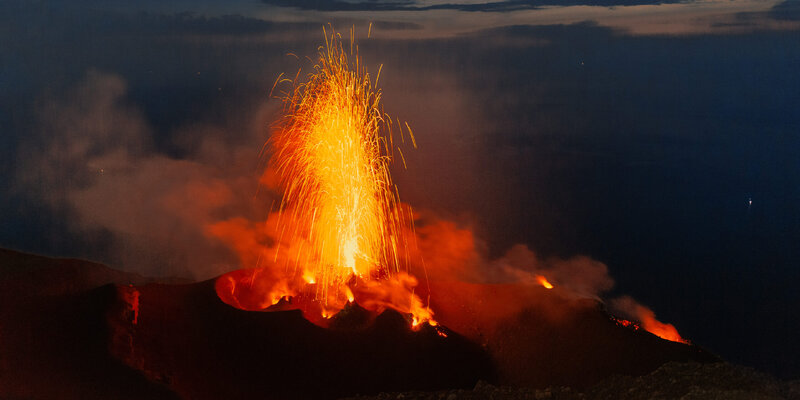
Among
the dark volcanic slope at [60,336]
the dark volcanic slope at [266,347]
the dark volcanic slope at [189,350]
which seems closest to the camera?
the dark volcanic slope at [60,336]

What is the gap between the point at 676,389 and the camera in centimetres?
747

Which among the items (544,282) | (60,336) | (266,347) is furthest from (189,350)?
(544,282)

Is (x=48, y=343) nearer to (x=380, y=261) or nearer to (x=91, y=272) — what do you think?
(x=91, y=272)

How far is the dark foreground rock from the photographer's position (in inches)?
284

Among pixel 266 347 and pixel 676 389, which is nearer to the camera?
pixel 676 389

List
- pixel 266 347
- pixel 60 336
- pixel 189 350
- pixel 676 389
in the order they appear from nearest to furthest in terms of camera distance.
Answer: pixel 676 389
pixel 60 336
pixel 189 350
pixel 266 347

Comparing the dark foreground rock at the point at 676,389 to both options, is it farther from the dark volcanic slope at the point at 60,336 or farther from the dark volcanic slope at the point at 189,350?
the dark volcanic slope at the point at 60,336

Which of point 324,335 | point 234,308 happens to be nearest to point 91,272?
point 234,308

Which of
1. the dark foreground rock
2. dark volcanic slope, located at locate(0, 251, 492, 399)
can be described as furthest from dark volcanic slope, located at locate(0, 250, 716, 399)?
the dark foreground rock

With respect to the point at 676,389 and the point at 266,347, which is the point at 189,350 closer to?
the point at 266,347

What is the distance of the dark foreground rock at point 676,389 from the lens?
23.7 ft

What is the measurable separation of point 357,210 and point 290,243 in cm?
201

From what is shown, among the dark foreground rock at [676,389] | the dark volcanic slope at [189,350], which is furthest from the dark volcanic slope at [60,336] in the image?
the dark foreground rock at [676,389]

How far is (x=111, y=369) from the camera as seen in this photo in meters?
9.07
